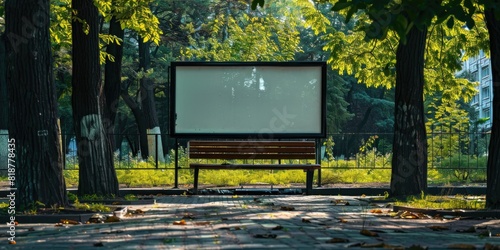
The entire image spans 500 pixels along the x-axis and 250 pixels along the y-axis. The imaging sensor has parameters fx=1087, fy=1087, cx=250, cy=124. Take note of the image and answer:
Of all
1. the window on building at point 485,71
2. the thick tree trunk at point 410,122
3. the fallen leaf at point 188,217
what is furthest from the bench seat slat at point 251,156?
the window on building at point 485,71

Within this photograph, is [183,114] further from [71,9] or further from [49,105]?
[49,105]

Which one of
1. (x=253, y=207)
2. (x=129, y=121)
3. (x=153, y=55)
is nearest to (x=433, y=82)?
(x=253, y=207)

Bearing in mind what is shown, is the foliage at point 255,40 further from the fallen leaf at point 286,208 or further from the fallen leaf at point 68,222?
the fallen leaf at point 68,222

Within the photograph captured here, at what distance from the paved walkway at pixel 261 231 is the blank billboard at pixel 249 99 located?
314 inches

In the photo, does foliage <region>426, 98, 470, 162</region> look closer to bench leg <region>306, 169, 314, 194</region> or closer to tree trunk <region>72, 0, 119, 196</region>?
bench leg <region>306, 169, 314, 194</region>

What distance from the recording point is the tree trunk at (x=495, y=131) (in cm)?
1491

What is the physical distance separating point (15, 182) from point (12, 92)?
3.91 ft

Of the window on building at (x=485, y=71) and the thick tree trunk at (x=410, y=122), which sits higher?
the window on building at (x=485, y=71)

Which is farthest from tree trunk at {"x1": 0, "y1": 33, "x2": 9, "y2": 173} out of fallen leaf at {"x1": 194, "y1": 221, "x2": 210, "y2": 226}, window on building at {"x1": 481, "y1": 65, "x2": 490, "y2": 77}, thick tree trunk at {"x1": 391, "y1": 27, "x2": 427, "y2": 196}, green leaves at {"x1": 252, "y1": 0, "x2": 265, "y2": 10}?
window on building at {"x1": 481, "y1": 65, "x2": 490, "y2": 77}

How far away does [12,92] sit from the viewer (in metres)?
14.4

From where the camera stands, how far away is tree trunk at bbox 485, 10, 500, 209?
14.9 metres

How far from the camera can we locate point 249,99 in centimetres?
2483

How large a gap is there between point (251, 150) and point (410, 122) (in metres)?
6.41

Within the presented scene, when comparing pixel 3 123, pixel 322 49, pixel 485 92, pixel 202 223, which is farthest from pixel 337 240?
pixel 485 92
